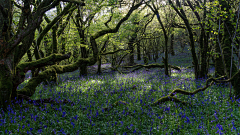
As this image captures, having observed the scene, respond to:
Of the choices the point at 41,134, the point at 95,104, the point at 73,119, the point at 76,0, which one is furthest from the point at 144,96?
the point at 76,0

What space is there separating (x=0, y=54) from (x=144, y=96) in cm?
632

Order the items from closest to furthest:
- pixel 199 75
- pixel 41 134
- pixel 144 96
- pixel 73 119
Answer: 1. pixel 41 134
2. pixel 73 119
3. pixel 144 96
4. pixel 199 75

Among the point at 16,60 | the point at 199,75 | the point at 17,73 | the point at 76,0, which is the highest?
the point at 76,0

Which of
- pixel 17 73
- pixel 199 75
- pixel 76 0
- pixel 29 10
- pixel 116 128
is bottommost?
pixel 116 128

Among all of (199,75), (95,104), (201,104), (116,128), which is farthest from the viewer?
(199,75)

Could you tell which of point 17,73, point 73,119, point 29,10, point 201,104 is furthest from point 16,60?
point 201,104

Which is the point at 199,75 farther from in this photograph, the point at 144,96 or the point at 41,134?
the point at 41,134

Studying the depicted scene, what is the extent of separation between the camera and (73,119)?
5.37m

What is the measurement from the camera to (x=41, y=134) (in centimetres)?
438

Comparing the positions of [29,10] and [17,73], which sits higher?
[29,10]

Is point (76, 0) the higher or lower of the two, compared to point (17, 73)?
higher

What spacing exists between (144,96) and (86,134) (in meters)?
3.82

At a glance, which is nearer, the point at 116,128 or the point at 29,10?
the point at 116,128

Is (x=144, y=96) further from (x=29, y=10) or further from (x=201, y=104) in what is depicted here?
(x=29, y=10)
